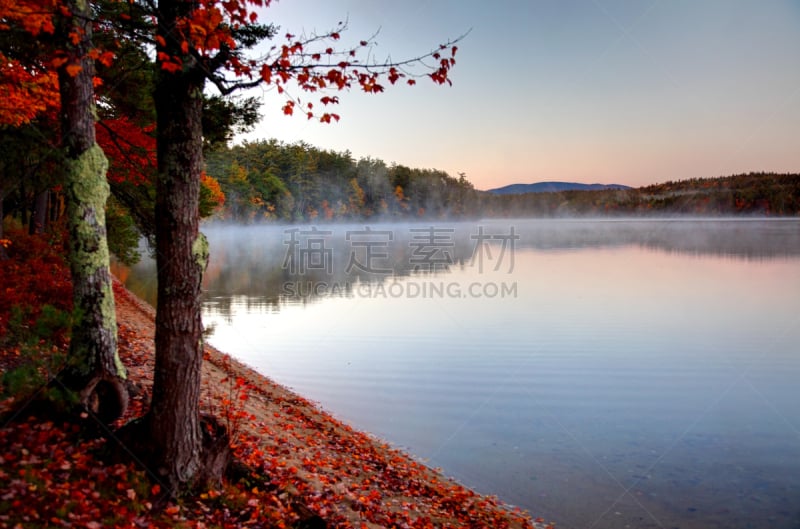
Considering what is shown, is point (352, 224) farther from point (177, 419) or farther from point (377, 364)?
point (177, 419)

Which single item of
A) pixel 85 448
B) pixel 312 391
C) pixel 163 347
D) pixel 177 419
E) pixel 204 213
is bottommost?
pixel 312 391

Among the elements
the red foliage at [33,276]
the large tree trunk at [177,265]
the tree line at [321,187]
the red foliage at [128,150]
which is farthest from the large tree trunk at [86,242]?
the tree line at [321,187]

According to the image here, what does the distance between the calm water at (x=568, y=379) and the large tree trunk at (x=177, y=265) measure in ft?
18.3

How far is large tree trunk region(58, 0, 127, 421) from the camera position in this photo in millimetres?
6609

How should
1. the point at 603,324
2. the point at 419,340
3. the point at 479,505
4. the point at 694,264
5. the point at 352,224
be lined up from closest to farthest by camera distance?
the point at 479,505, the point at 419,340, the point at 603,324, the point at 694,264, the point at 352,224

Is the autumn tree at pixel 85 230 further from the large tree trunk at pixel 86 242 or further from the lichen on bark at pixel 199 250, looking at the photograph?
the lichen on bark at pixel 199 250

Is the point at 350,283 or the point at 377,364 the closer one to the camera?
the point at 377,364

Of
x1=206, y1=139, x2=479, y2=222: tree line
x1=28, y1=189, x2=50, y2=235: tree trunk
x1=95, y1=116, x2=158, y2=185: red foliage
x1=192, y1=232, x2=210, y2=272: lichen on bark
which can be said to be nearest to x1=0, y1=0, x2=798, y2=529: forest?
x1=192, y1=232, x2=210, y2=272: lichen on bark

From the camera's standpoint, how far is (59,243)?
17.9 metres

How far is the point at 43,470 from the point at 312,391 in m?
9.44

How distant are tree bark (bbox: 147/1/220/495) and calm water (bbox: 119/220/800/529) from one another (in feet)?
18.2

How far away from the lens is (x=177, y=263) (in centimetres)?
540

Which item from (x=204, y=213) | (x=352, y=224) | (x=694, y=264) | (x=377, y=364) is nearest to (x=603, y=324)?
(x=377, y=364)

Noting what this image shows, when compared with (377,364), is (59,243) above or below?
above
